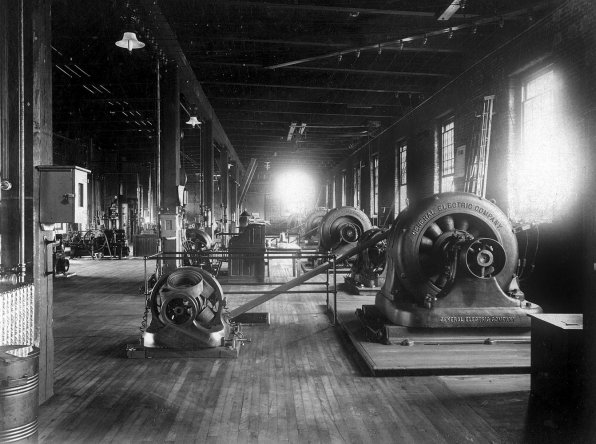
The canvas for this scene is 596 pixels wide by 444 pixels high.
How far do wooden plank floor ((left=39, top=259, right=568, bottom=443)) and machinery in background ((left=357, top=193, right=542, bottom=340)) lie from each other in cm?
94

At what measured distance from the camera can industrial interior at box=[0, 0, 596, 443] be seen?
11.1 feet

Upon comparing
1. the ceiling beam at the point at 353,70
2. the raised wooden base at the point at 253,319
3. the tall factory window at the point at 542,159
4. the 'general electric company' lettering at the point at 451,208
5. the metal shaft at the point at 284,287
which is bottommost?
the raised wooden base at the point at 253,319

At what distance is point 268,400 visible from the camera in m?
3.73

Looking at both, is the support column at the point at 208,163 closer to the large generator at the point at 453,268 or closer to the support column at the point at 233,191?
the large generator at the point at 453,268

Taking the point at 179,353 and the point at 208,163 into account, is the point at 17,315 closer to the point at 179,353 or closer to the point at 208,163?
the point at 179,353

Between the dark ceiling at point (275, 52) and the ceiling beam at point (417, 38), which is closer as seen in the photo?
the ceiling beam at point (417, 38)

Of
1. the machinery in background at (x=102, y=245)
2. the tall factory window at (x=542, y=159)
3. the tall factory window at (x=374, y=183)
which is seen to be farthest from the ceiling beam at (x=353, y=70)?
the machinery in background at (x=102, y=245)

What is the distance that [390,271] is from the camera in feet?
18.6

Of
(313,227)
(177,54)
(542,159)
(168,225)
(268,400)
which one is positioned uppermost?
(177,54)

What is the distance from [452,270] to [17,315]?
4.16 meters

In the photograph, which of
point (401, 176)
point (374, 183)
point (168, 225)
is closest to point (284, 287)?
point (168, 225)

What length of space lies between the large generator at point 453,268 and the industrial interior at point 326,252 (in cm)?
2

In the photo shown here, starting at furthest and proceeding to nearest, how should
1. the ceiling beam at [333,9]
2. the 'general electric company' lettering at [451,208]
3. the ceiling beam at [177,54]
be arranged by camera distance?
the ceiling beam at [177,54] → the ceiling beam at [333,9] → the 'general electric company' lettering at [451,208]

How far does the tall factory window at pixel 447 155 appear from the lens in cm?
1120
